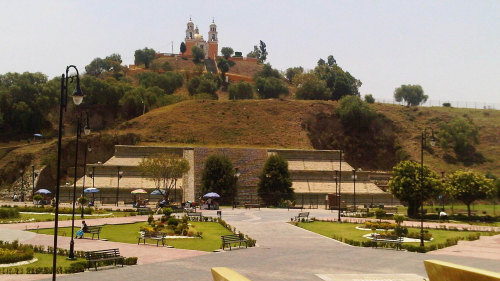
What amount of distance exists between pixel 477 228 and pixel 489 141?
7141cm

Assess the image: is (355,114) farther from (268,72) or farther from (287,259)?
(287,259)

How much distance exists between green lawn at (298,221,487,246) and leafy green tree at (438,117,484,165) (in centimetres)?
6497

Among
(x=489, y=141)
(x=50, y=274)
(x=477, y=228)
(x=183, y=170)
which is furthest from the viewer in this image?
(x=489, y=141)

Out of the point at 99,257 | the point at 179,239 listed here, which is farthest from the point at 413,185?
the point at 99,257

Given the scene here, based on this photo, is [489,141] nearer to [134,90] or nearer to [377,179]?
[377,179]

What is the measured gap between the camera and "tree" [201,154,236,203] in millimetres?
65438

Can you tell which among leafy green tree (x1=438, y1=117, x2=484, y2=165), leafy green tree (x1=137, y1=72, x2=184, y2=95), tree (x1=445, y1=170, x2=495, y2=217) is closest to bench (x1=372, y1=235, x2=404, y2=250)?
tree (x1=445, y1=170, x2=495, y2=217)

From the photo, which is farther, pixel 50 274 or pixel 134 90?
pixel 134 90

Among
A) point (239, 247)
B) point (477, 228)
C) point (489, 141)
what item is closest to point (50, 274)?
point (239, 247)

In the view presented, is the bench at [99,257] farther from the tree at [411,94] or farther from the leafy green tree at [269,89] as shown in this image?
the tree at [411,94]

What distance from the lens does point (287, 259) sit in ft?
80.6

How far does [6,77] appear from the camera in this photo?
103500mm

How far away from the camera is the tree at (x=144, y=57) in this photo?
17710 centimetres

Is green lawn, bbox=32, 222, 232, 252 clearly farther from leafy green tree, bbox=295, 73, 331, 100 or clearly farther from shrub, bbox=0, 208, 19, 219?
leafy green tree, bbox=295, 73, 331, 100
